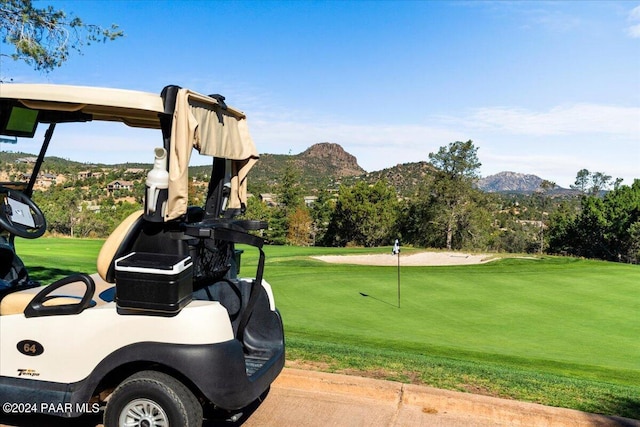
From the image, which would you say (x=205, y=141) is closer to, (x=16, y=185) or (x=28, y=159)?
(x=28, y=159)

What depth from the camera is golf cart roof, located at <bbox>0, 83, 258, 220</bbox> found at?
287cm

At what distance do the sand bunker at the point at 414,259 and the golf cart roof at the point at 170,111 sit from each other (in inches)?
593

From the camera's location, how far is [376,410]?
3.75m

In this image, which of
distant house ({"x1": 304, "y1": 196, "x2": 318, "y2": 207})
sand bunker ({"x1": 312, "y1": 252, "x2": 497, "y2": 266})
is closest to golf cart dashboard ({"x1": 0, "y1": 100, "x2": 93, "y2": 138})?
sand bunker ({"x1": 312, "y1": 252, "x2": 497, "y2": 266})

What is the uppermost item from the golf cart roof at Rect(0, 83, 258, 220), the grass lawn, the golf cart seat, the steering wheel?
the golf cart roof at Rect(0, 83, 258, 220)

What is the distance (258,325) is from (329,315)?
5.01 m

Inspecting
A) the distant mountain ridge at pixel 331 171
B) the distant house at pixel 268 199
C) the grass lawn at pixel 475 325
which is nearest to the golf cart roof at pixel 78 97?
the grass lawn at pixel 475 325

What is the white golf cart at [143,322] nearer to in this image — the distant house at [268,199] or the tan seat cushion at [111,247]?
the tan seat cushion at [111,247]

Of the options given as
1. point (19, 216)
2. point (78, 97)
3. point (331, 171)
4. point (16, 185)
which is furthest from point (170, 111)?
point (331, 171)

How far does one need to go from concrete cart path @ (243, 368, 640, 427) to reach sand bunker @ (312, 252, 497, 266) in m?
14.3

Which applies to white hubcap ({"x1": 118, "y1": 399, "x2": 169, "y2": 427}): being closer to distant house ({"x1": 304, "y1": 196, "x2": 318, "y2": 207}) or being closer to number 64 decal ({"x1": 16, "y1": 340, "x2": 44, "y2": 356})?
number 64 decal ({"x1": 16, "y1": 340, "x2": 44, "y2": 356})

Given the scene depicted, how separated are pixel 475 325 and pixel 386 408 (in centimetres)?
534

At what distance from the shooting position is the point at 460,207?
46531 millimetres

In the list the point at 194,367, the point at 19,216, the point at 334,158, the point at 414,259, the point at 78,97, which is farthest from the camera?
the point at 334,158
